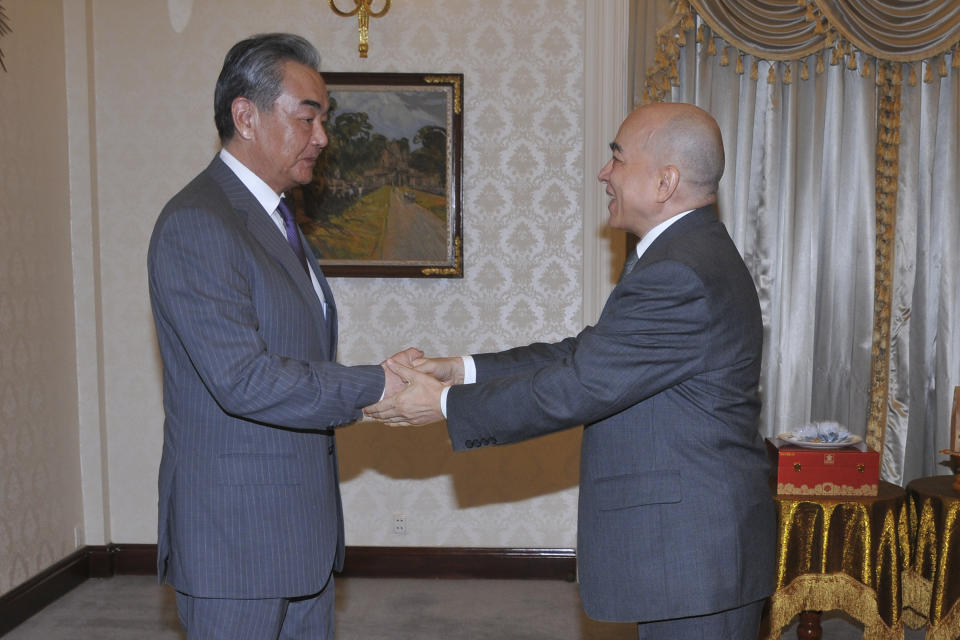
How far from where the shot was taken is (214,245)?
2049 mm

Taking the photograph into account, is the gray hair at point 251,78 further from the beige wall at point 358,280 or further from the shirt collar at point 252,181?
the beige wall at point 358,280

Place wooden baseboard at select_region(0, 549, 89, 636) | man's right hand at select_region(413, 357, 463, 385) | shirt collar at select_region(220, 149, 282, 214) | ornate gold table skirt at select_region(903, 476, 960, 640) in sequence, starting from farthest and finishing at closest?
wooden baseboard at select_region(0, 549, 89, 636), ornate gold table skirt at select_region(903, 476, 960, 640), man's right hand at select_region(413, 357, 463, 385), shirt collar at select_region(220, 149, 282, 214)

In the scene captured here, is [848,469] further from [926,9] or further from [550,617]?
[926,9]

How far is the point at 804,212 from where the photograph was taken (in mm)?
4520

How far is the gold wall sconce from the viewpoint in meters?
4.50

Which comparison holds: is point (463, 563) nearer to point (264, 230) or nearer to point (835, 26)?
point (264, 230)

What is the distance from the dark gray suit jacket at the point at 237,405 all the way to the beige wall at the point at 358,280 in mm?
2500

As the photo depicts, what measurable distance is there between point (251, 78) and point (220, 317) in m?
0.71

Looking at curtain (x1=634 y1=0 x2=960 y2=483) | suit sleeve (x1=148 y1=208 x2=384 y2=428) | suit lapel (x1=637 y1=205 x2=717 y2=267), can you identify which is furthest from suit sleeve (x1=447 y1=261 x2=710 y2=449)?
curtain (x1=634 y1=0 x2=960 y2=483)

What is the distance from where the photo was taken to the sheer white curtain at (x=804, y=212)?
14.7ft

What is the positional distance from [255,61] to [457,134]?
2.27 meters

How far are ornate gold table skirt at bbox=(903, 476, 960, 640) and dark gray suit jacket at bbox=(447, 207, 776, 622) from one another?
1.83 meters

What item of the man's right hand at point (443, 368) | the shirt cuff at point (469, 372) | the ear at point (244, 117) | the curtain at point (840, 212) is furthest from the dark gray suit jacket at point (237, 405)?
the curtain at point (840, 212)

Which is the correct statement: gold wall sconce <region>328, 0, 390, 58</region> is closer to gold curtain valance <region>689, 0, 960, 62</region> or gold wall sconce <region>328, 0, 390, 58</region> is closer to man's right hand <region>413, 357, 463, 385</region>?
gold curtain valance <region>689, 0, 960, 62</region>
